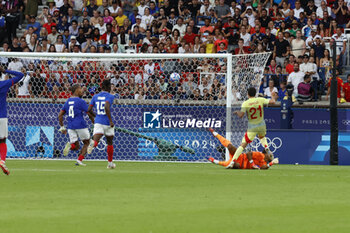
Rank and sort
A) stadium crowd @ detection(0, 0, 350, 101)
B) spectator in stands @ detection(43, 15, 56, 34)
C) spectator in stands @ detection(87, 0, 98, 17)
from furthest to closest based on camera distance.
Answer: spectator in stands @ detection(87, 0, 98, 17) < spectator in stands @ detection(43, 15, 56, 34) < stadium crowd @ detection(0, 0, 350, 101)

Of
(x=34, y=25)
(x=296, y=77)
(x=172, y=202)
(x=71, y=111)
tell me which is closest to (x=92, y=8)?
(x=34, y=25)

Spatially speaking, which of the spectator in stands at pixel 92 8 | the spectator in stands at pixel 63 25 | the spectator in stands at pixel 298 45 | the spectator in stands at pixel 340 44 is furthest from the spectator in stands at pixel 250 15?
the spectator in stands at pixel 63 25

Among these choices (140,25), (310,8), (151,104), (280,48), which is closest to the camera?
(151,104)

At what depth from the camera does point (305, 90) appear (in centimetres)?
2580

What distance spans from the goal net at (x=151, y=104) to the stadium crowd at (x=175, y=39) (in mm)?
46

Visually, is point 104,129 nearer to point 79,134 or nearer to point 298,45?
point 79,134

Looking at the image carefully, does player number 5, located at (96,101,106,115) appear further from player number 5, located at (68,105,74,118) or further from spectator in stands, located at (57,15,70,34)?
spectator in stands, located at (57,15,70,34)

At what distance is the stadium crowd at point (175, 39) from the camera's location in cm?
2470

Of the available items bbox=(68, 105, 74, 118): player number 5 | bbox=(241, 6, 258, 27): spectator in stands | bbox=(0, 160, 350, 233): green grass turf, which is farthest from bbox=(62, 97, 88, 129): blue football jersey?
bbox=(241, 6, 258, 27): spectator in stands

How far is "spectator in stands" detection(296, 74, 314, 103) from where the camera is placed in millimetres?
25703

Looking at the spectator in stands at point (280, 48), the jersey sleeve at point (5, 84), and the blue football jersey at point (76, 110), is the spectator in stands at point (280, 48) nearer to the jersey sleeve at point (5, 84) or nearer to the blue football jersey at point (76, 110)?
the blue football jersey at point (76, 110)

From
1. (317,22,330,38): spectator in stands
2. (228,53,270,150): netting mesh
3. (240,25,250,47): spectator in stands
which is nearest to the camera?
(228,53,270,150): netting mesh

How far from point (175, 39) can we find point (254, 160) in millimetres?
10880

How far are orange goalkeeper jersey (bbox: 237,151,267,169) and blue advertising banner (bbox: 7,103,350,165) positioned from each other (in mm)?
3735
